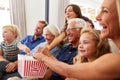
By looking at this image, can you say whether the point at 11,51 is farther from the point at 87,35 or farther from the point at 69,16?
the point at 87,35

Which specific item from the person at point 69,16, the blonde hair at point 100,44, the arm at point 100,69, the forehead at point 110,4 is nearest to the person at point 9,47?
the person at point 69,16

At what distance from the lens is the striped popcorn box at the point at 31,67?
1.97 meters

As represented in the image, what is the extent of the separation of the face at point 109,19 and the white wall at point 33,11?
3.37 meters

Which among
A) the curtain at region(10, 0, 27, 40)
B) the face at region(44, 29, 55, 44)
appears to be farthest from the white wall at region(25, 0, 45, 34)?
the face at region(44, 29, 55, 44)

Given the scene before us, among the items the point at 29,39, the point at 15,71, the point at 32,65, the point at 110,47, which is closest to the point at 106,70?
the point at 110,47

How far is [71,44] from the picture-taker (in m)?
2.30

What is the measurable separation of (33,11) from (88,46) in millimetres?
2982

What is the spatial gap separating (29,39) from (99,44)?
1865 mm

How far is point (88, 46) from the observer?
5.52 feet

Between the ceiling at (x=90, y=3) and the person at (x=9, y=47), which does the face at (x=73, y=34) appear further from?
the ceiling at (x=90, y=3)

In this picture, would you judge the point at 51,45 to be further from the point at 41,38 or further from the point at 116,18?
the point at 116,18

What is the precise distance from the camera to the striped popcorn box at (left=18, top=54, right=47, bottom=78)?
1.97 m

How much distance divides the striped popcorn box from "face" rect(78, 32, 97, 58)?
43 centimetres

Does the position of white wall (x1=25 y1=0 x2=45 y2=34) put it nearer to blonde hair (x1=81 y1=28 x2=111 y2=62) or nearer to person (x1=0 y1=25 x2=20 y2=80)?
person (x1=0 y1=25 x2=20 y2=80)
